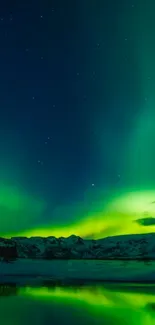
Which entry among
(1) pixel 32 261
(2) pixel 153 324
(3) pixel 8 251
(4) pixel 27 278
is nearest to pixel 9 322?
(2) pixel 153 324

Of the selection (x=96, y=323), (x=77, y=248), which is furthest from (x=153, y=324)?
(x=77, y=248)

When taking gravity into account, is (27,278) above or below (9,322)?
above

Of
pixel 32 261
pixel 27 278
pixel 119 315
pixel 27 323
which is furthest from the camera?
pixel 32 261

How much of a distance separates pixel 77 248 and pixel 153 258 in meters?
13.7

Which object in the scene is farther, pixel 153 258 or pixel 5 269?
pixel 153 258

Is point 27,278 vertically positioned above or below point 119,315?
above

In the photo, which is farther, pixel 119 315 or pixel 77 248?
pixel 77 248

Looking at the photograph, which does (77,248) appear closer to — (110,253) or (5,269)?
(110,253)

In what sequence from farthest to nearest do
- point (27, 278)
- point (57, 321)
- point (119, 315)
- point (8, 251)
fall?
point (27, 278)
point (8, 251)
point (119, 315)
point (57, 321)

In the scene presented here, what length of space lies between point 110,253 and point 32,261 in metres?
14.2

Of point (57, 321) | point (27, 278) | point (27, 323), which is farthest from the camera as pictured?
point (27, 278)

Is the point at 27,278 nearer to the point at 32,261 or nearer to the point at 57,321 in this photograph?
the point at 32,261

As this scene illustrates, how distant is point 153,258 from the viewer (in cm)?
9850

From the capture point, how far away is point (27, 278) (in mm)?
94750
